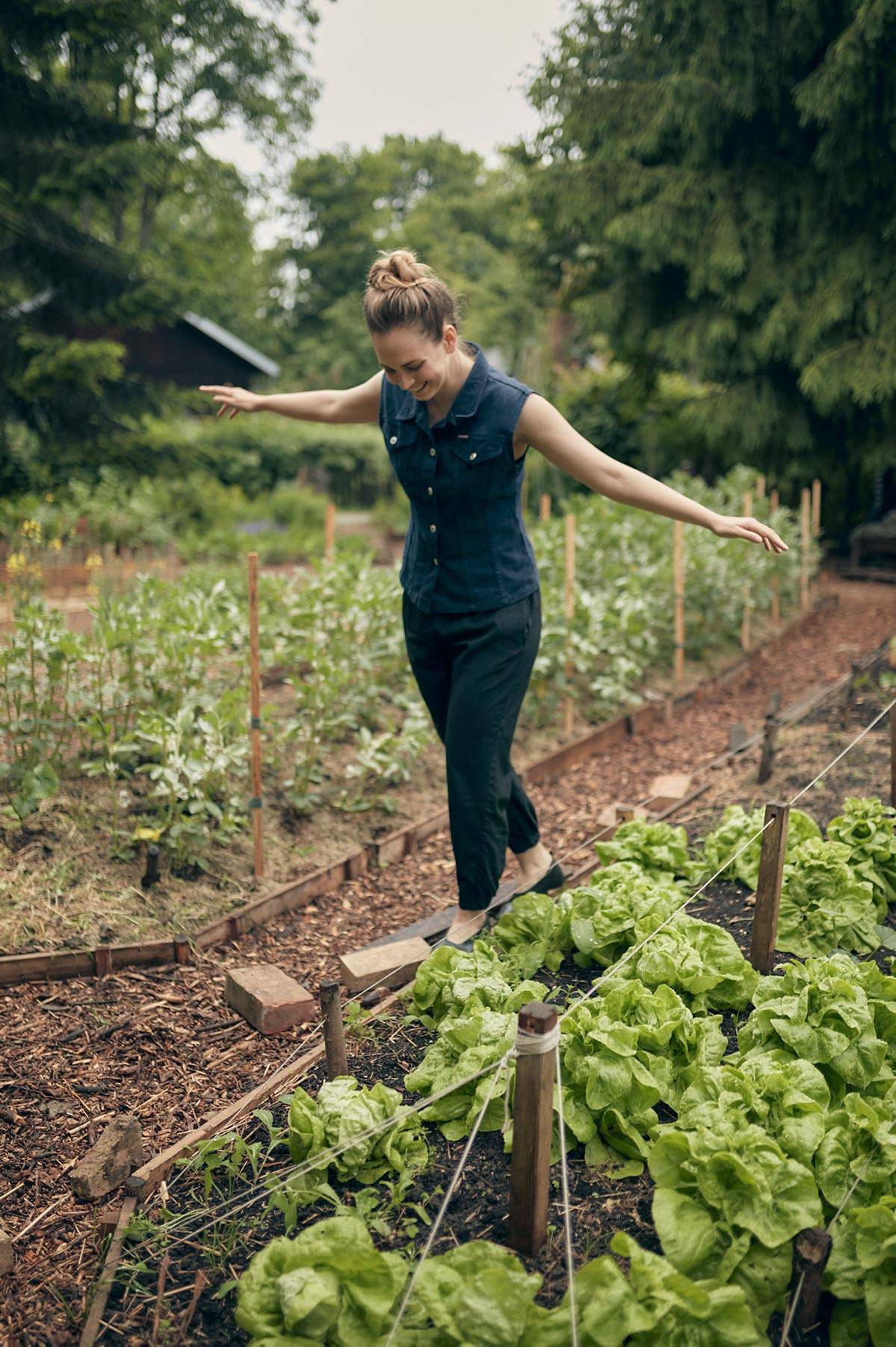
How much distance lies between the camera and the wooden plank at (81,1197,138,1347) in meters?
1.76

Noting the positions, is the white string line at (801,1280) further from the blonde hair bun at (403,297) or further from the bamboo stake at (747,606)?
the bamboo stake at (747,606)

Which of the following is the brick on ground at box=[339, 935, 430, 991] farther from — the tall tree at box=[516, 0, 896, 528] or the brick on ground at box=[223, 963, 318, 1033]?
the tall tree at box=[516, 0, 896, 528]

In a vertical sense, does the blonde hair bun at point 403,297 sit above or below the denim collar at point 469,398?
above

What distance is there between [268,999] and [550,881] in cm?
101

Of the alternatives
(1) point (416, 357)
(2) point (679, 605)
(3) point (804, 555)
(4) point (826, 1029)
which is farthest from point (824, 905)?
(3) point (804, 555)

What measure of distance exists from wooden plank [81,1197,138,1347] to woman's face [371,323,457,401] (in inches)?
73.2

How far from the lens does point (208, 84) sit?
64.1ft

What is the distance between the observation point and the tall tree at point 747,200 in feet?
33.4

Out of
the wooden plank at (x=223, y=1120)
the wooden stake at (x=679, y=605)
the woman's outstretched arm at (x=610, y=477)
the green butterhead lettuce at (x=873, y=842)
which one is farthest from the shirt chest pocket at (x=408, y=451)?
the wooden stake at (x=679, y=605)

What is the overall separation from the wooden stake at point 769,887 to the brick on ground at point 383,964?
897 millimetres

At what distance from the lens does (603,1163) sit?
82.7 inches

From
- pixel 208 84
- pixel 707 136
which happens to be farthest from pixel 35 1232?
pixel 208 84

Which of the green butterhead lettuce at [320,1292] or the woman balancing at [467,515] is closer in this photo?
the green butterhead lettuce at [320,1292]

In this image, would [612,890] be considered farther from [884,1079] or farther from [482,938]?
[884,1079]
